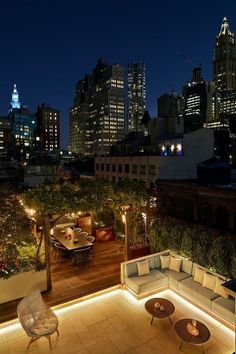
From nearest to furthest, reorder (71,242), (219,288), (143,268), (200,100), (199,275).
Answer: (219,288) → (199,275) → (143,268) → (71,242) → (200,100)

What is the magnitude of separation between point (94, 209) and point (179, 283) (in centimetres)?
434

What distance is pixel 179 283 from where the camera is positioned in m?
8.53

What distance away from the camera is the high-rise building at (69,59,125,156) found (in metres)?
128

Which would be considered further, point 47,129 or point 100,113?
point 47,129

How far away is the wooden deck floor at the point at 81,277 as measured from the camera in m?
8.16

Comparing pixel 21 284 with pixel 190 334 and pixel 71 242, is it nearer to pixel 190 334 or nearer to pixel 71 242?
pixel 71 242

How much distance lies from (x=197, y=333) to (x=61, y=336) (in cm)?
Answer: 324

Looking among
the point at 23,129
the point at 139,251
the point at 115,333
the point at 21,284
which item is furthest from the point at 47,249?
the point at 23,129

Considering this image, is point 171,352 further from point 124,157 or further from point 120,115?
point 120,115

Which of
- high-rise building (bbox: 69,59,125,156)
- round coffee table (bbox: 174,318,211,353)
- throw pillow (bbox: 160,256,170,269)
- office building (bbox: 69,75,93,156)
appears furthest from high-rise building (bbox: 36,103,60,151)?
round coffee table (bbox: 174,318,211,353)

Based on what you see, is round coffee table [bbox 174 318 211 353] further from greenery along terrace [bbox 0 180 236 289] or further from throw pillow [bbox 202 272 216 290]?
greenery along terrace [bbox 0 180 236 289]

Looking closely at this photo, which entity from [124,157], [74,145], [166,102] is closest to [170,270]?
[124,157]

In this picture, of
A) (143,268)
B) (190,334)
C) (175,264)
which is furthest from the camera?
(175,264)

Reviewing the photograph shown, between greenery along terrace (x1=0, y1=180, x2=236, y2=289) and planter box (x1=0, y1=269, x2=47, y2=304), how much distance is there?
17 cm
